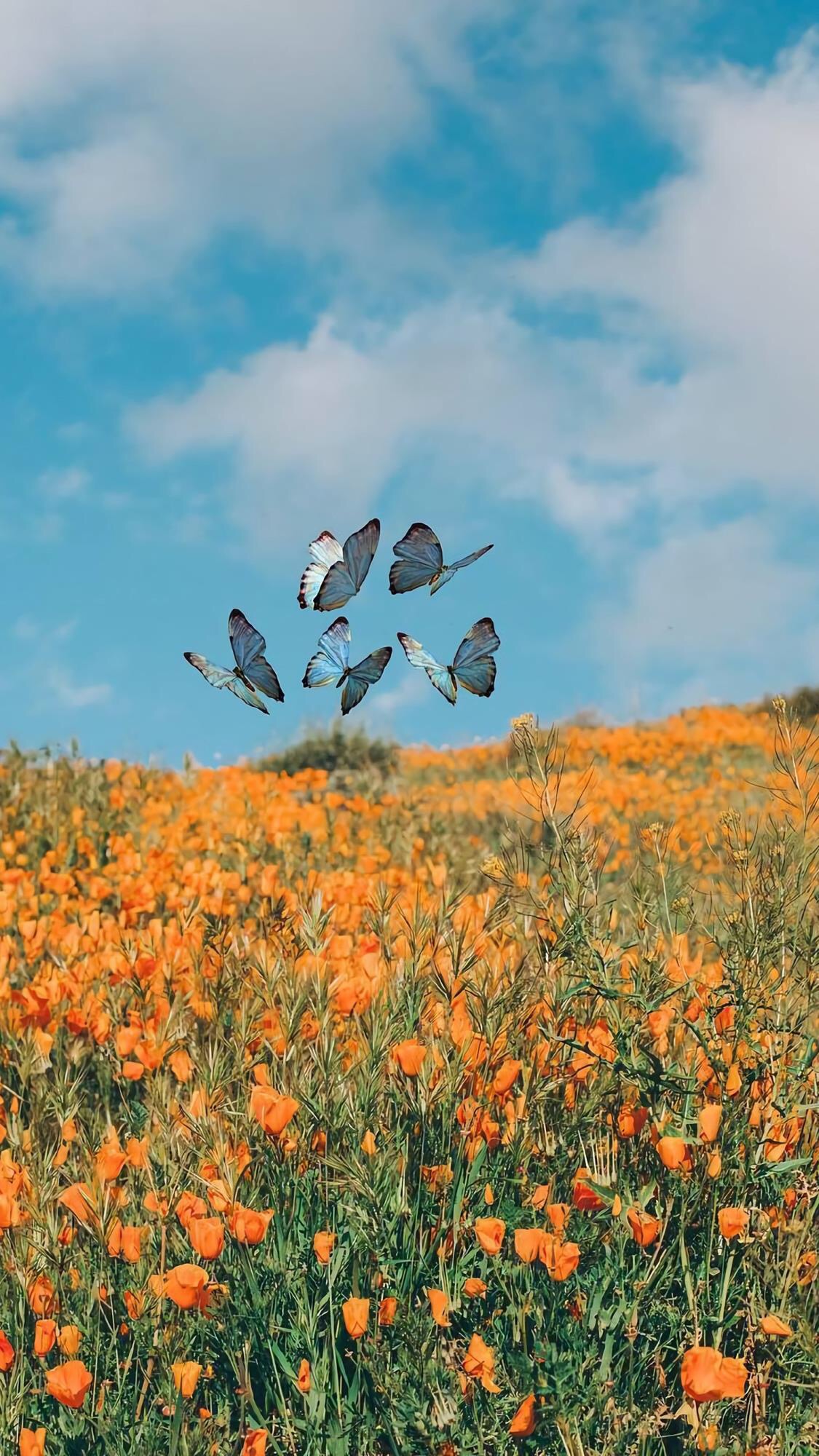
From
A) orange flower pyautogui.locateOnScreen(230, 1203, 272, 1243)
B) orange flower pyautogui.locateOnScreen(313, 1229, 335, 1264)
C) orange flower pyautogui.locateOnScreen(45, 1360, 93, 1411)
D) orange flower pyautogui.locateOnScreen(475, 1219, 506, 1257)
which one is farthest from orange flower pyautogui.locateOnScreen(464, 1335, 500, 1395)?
orange flower pyautogui.locateOnScreen(45, 1360, 93, 1411)

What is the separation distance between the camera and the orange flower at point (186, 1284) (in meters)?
2.08

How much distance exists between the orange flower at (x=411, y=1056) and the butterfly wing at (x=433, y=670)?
76 cm

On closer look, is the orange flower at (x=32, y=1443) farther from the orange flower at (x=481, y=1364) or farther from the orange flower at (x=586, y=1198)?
the orange flower at (x=586, y=1198)

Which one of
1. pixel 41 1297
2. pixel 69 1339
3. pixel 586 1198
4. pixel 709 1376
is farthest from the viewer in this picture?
pixel 41 1297

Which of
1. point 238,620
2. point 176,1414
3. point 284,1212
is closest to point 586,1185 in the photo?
point 284,1212

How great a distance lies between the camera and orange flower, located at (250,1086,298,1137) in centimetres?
225

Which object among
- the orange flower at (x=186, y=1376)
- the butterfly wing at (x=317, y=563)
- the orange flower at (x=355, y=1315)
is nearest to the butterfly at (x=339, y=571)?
the butterfly wing at (x=317, y=563)

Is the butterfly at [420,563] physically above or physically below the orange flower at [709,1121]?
above

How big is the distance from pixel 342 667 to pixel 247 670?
19cm

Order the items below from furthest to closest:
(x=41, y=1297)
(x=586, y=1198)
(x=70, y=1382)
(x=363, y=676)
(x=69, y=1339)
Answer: (x=41, y=1297)
(x=586, y=1198)
(x=69, y=1339)
(x=70, y=1382)
(x=363, y=676)

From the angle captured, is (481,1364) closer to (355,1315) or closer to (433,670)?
(355,1315)

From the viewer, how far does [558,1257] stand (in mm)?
2113

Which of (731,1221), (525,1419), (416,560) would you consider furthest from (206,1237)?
(416,560)

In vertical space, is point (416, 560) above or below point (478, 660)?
above
